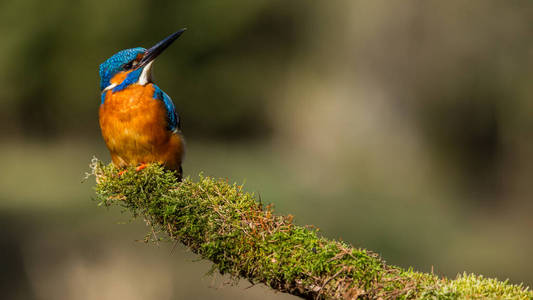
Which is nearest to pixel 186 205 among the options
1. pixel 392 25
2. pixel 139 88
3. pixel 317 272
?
pixel 317 272

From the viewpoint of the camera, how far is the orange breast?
3279 millimetres

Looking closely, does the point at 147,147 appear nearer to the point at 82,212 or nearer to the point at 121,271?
the point at 121,271

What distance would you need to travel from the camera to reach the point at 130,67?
3.43 metres

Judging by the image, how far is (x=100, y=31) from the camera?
42.4 ft

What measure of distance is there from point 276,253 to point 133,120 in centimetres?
136

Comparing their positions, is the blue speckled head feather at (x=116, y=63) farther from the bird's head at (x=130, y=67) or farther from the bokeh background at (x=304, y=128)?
the bokeh background at (x=304, y=128)

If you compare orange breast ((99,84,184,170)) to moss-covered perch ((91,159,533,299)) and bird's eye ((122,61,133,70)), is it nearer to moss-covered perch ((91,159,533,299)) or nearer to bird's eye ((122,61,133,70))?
bird's eye ((122,61,133,70))

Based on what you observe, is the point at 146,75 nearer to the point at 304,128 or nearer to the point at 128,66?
the point at 128,66

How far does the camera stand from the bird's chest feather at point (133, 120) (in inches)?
130

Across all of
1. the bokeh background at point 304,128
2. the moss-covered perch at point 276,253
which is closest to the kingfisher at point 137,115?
the moss-covered perch at point 276,253

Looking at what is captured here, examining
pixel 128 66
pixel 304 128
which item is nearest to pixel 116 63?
pixel 128 66

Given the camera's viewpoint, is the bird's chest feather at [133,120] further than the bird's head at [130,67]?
No

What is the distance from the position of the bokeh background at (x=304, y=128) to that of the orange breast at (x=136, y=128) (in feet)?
15.3

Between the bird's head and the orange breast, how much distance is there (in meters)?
0.05
